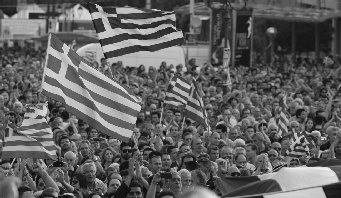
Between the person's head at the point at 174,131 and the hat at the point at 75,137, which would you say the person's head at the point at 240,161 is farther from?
the person's head at the point at 174,131

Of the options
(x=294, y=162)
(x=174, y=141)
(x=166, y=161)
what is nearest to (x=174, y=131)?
(x=174, y=141)

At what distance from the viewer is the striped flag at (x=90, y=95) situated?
13281 mm

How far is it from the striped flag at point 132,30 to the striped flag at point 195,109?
118 inches

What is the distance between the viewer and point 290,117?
22.5 meters

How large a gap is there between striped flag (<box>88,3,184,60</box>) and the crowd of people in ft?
3.87

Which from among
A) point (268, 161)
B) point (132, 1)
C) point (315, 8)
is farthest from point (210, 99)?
point (132, 1)

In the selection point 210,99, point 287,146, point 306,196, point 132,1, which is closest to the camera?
point 306,196

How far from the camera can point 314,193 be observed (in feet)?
28.7

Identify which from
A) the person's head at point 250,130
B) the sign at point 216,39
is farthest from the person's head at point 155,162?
the sign at point 216,39

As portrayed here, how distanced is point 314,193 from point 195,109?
10847mm

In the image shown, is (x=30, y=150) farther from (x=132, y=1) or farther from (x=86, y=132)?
(x=132, y=1)

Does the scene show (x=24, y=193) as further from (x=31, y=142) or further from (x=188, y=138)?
(x=188, y=138)

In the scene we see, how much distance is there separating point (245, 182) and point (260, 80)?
1900 cm

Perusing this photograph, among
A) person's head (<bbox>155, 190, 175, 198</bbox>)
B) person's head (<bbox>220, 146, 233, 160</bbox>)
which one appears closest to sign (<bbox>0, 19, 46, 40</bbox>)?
person's head (<bbox>220, 146, 233, 160</bbox>)
